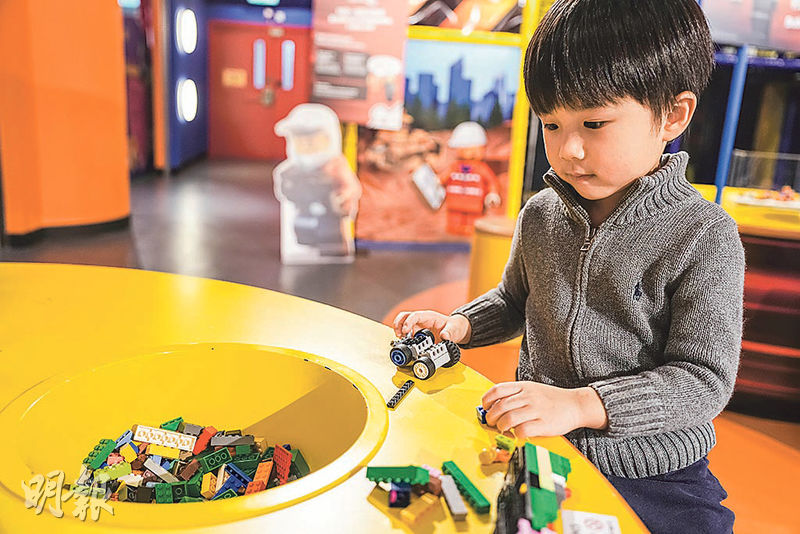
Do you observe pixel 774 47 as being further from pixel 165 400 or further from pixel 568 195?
pixel 165 400

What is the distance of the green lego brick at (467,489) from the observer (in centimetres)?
65

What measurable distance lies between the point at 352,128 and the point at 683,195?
411 cm

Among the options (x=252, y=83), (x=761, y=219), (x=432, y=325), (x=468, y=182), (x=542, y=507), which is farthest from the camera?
(x=252, y=83)

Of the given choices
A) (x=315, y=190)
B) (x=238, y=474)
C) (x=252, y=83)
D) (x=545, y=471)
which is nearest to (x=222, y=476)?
(x=238, y=474)

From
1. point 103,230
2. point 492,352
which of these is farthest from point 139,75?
point 492,352

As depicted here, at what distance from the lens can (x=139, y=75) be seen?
8266 mm

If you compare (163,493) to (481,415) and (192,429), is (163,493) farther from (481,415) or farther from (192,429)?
(481,415)

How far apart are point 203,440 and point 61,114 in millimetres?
4543

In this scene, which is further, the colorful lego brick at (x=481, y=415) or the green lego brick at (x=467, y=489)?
the colorful lego brick at (x=481, y=415)

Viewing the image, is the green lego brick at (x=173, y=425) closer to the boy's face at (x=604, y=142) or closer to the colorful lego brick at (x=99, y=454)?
the colorful lego brick at (x=99, y=454)

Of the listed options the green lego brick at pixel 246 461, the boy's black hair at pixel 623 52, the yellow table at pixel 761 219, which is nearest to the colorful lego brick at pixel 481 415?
the green lego brick at pixel 246 461

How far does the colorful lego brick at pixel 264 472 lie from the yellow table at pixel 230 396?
95 millimetres

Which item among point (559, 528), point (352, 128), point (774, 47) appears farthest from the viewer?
point (352, 128)

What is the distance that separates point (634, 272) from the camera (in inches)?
38.9
